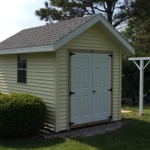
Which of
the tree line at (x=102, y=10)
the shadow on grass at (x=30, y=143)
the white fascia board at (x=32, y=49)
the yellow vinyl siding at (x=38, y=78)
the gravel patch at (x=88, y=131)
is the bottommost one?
the shadow on grass at (x=30, y=143)

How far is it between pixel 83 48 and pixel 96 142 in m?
2.87

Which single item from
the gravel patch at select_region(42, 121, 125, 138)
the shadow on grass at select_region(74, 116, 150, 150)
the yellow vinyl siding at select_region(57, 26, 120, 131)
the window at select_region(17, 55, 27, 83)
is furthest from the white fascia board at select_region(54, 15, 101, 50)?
the shadow on grass at select_region(74, 116, 150, 150)

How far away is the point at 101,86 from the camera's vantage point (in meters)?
8.27

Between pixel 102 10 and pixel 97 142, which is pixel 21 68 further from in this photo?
pixel 102 10

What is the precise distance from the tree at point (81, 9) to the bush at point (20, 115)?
40.0ft

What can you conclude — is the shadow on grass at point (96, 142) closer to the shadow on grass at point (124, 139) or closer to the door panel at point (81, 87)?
the shadow on grass at point (124, 139)

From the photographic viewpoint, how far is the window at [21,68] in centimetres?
863

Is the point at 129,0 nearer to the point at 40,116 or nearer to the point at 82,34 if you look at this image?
the point at 82,34

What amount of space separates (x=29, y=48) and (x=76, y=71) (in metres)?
1.57

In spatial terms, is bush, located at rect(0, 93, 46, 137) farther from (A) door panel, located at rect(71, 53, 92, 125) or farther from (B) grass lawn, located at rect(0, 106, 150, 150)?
(A) door panel, located at rect(71, 53, 92, 125)

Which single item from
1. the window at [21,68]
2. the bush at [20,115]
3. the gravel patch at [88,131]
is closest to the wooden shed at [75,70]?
the window at [21,68]

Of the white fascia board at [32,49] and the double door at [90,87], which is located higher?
the white fascia board at [32,49]

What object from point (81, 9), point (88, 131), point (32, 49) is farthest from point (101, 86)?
point (81, 9)

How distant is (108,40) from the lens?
8.45m
